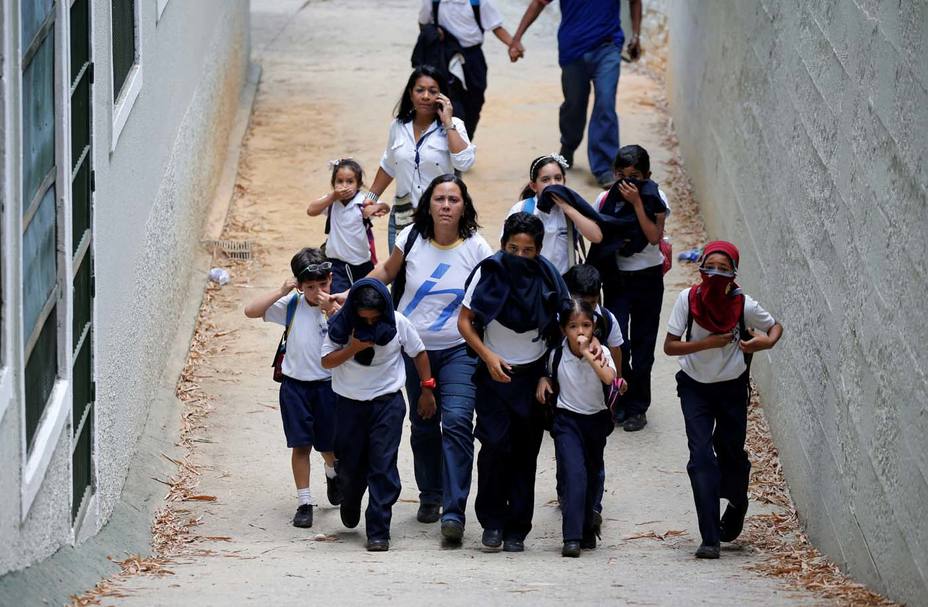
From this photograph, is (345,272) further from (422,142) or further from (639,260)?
(639,260)

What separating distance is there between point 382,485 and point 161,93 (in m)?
3.77

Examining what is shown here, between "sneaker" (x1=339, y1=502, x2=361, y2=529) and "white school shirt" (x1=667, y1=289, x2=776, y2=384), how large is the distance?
190 cm

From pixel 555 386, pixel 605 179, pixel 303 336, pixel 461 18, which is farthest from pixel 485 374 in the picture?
pixel 605 179

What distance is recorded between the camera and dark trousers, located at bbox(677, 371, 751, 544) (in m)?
7.76

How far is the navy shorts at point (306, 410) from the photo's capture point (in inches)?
329

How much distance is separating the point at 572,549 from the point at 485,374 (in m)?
0.98

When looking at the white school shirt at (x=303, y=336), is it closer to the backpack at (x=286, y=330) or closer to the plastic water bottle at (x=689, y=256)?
the backpack at (x=286, y=330)

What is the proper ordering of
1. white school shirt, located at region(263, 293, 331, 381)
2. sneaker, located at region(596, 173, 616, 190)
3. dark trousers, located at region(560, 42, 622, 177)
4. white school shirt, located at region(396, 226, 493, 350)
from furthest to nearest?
sneaker, located at region(596, 173, 616, 190) → dark trousers, located at region(560, 42, 622, 177) → white school shirt, located at region(263, 293, 331, 381) → white school shirt, located at region(396, 226, 493, 350)

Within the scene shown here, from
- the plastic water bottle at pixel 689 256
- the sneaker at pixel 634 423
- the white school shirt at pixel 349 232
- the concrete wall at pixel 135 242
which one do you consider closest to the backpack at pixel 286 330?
the concrete wall at pixel 135 242

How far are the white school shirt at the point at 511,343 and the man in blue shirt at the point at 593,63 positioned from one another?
676 cm

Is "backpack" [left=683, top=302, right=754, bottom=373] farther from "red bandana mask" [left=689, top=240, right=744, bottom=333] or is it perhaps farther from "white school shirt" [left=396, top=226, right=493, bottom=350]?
"white school shirt" [left=396, top=226, right=493, bottom=350]

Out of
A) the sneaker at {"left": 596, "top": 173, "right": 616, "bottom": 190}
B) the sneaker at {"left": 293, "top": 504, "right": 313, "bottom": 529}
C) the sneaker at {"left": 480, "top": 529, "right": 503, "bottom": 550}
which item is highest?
the sneaker at {"left": 480, "top": 529, "right": 503, "bottom": 550}

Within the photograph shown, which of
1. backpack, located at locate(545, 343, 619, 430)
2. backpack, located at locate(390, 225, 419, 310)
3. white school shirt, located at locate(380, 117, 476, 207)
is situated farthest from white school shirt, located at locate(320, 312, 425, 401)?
white school shirt, located at locate(380, 117, 476, 207)

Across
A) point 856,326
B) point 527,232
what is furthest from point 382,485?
point 856,326
